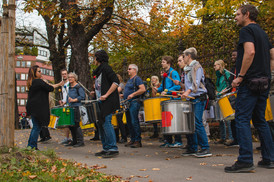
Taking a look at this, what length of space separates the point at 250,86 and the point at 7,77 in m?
4.06

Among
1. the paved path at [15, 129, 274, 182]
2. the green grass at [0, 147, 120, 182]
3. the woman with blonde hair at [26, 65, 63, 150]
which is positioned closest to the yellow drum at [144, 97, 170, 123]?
the paved path at [15, 129, 274, 182]

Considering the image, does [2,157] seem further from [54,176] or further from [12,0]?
[12,0]

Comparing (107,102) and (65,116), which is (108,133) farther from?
(65,116)

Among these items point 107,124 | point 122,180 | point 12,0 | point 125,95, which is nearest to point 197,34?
point 125,95

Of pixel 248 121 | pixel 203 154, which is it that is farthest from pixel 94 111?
pixel 248 121

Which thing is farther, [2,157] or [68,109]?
[68,109]

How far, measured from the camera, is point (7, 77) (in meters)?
6.16

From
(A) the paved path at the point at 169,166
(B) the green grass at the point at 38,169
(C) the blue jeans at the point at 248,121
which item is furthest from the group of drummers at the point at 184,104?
(B) the green grass at the point at 38,169

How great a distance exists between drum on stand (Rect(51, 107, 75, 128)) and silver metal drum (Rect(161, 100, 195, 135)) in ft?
10.4

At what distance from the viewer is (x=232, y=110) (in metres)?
6.19

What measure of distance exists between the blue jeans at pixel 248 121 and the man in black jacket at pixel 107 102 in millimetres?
2736

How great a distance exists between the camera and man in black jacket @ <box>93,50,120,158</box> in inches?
276

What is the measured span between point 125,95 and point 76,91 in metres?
1.54

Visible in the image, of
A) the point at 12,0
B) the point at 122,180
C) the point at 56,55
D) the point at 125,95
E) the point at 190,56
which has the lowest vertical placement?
the point at 122,180
